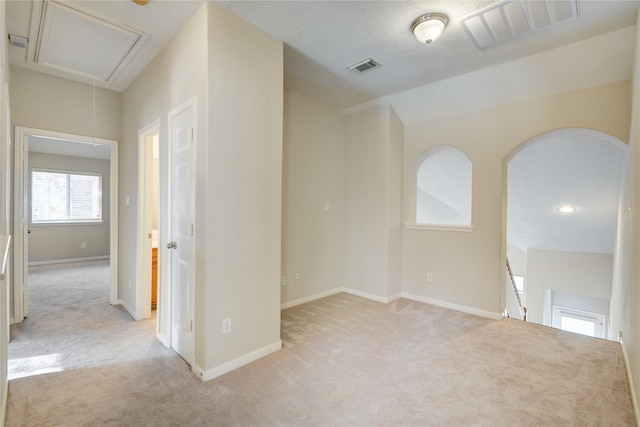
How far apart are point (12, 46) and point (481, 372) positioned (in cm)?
482

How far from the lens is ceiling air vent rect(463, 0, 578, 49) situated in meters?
2.13

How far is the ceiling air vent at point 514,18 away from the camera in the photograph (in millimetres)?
2130

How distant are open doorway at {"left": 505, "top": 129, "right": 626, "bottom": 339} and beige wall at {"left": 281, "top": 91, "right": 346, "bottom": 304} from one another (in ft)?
7.39

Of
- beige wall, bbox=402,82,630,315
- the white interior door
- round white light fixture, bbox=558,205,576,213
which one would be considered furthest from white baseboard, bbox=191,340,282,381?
round white light fixture, bbox=558,205,576,213

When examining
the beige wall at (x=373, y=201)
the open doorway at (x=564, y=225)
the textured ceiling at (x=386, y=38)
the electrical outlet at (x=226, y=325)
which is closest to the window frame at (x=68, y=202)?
the textured ceiling at (x=386, y=38)

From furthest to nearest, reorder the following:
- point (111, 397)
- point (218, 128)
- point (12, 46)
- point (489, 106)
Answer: point (489, 106) < point (12, 46) < point (218, 128) < point (111, 397)

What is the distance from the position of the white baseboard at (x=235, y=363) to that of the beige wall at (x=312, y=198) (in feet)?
3.80

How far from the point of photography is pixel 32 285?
4.75 meters

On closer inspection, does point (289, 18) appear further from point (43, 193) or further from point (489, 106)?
point (43, 193)

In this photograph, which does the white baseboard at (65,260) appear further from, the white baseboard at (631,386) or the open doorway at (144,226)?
the white baseboard at (631,386)

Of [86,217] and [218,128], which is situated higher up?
[218,128]

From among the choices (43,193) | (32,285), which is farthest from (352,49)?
(43,193)

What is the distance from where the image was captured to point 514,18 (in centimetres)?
228

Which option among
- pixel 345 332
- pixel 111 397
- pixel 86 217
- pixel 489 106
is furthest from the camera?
pixel 86 217
